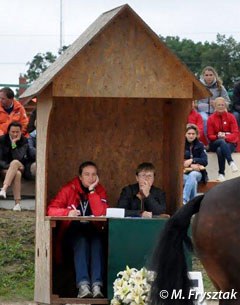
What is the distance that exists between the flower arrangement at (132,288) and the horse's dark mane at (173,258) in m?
0.94

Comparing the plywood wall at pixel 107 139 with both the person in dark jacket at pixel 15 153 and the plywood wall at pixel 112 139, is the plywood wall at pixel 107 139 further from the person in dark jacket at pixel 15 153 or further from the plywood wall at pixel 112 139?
the person in dark jacket at pixel 15 153

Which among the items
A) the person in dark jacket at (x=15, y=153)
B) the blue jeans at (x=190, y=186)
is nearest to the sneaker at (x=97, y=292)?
the blue jeans at (x=190, y=186)

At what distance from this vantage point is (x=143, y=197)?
9.30 m

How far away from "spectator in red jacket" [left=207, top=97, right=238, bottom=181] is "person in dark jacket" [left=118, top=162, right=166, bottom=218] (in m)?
4.25

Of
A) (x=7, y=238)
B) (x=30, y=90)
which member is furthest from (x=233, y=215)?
(x=7, y=238)

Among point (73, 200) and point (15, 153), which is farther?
point (15, 153)

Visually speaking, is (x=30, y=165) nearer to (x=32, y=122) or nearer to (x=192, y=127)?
(x=32, y=122)

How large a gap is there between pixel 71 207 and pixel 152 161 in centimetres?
138

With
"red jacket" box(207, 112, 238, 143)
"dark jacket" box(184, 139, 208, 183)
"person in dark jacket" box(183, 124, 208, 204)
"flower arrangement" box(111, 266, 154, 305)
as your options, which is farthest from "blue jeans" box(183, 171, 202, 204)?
"flower arrangement" box(111, 266, 154, 305)

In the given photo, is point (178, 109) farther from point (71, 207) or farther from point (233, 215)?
point (233, 215)

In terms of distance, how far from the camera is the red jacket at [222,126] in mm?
13594

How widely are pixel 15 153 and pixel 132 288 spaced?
14.9ft

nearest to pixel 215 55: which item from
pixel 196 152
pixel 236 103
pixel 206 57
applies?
pixel 206 57

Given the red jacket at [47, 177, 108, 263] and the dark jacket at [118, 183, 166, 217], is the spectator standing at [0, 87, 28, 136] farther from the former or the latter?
the dark jacket at [118, 183, 166, 217]
